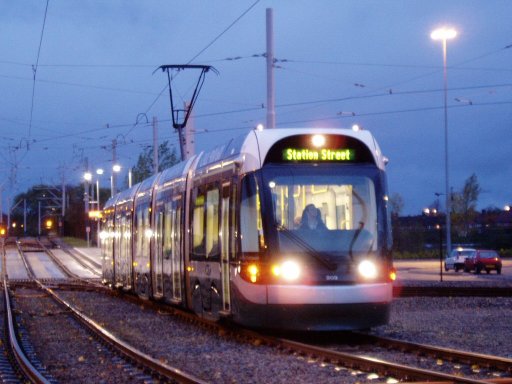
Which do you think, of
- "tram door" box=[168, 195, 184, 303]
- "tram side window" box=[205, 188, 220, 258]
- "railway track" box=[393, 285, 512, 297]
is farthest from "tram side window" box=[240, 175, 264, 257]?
"railway track" box=[393, 285, 512, 297]

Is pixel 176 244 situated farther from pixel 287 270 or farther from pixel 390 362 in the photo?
pixel 390 362

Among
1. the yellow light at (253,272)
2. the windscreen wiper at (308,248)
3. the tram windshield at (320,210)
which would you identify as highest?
the tram windshield at (320,210)

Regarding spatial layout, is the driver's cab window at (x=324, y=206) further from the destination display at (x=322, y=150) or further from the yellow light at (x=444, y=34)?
the yellow light at (x=444, y=34)

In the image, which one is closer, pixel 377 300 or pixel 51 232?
pixel 377 300

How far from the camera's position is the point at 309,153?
51.1ft

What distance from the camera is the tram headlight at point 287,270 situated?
14.8m

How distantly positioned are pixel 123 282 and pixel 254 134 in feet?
49.7

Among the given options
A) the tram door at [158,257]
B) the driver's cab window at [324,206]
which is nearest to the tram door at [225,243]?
the driver's cab window at [324,206]

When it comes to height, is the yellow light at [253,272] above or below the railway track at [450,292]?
above

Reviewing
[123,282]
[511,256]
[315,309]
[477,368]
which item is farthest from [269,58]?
[511,256]

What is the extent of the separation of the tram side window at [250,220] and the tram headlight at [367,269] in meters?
1.52

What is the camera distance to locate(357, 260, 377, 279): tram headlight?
14.9m

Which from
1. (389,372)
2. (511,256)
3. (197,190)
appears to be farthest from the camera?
(511,256)

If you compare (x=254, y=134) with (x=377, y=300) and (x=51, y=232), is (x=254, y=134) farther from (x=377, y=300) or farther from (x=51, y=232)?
(x=51, y=232)
